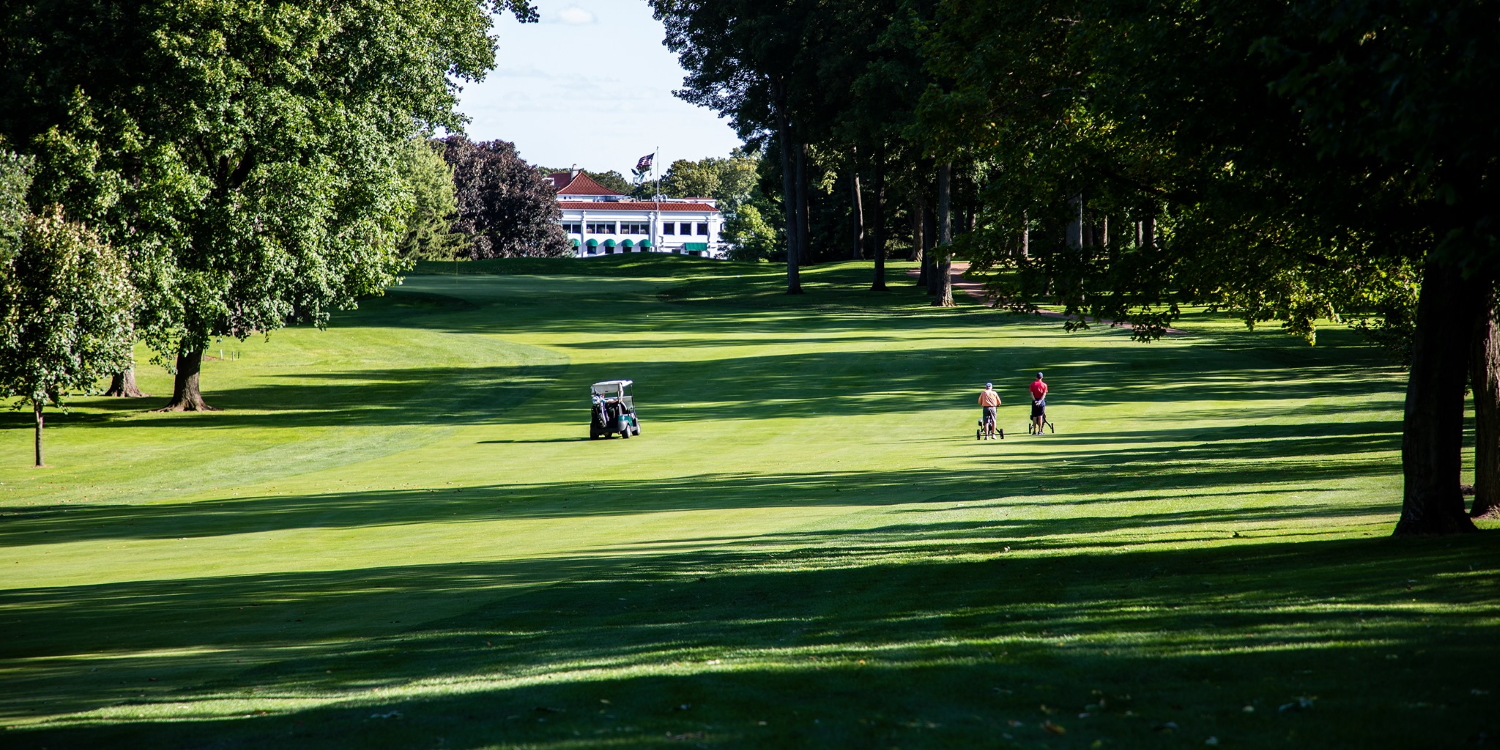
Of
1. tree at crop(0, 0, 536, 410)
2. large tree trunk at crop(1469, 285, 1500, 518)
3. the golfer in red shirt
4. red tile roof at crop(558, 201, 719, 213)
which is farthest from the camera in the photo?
red tile roof at crop(558, 201, 719, 213)

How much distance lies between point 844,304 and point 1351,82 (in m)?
58.0

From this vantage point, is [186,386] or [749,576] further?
[186,386]

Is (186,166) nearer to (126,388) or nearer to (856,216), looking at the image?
(126,388)

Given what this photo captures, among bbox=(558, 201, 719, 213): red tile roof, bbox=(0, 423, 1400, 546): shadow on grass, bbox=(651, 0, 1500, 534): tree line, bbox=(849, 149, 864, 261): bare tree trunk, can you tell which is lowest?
bbox=(0, 423, 1400, 546): shadow on grass

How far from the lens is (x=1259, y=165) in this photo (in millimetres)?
11883

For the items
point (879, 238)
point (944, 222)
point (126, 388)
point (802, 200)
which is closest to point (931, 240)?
point (879, 238)

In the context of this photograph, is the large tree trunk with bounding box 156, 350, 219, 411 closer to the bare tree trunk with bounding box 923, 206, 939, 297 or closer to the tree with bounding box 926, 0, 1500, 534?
the tree with bounding box 926, 0, 1500, 534

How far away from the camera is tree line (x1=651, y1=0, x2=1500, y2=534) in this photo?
29.4ft

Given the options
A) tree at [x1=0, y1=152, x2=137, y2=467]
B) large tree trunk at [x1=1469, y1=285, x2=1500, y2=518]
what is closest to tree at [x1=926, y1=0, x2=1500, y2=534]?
large tree trunk at [x1=1469, y1=285, x2=1500, y2=518]

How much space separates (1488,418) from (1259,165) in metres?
6.14

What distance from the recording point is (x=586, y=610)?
12.5 m

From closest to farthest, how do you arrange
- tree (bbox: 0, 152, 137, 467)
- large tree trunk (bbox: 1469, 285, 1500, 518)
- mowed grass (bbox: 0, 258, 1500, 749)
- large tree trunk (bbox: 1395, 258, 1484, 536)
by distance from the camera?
1. mowed grass (bbox: 0, 258, 1500, 749)
2. large tree trunk (bbox: 1395, 258, 1484, 536)
3. large tree trunk (bbox: 1469, 285, 1500, 518)
4. tree (bbox: 0, 152, 137, 467)

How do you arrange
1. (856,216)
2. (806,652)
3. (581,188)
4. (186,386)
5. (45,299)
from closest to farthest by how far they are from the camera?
(806,652) < (45,299) < (186,386) < (856,216) < (581,188)

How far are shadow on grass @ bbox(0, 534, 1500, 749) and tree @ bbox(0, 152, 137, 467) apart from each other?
15.2 metres
